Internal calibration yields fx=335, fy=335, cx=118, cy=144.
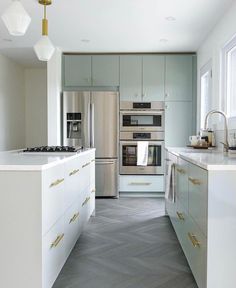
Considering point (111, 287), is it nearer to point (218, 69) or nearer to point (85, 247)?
point (85, 247)

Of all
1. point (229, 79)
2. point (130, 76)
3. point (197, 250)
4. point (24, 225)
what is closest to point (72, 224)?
point (24, 225)

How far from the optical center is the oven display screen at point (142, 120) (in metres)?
5.51

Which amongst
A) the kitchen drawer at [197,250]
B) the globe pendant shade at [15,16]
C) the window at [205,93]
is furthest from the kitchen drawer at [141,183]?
the globe pendant shade at [15,16]

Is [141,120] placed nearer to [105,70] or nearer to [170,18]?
[105,70]

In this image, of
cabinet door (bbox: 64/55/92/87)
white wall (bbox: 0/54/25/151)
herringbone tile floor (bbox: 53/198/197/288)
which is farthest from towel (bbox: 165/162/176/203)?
white wall (bbox: 0/54/25/151)

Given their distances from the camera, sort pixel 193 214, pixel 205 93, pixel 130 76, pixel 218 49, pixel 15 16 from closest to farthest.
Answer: pixel 193 214 → pixel 15 16 → pixel 218 49 → pixel 205 93 → pixel 130 76

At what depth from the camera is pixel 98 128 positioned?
541 cm

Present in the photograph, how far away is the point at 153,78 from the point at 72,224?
3.49 metres

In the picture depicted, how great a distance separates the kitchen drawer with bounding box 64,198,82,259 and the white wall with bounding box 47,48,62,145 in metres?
2.54

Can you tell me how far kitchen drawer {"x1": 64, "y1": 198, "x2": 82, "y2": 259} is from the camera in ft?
8.04

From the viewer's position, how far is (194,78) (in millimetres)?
5477

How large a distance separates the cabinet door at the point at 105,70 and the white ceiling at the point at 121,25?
18 centimetres

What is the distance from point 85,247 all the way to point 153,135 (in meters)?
2.84

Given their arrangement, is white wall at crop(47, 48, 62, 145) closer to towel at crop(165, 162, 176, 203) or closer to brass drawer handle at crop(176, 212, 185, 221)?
towel at crop(165, 162, 176, 203)
